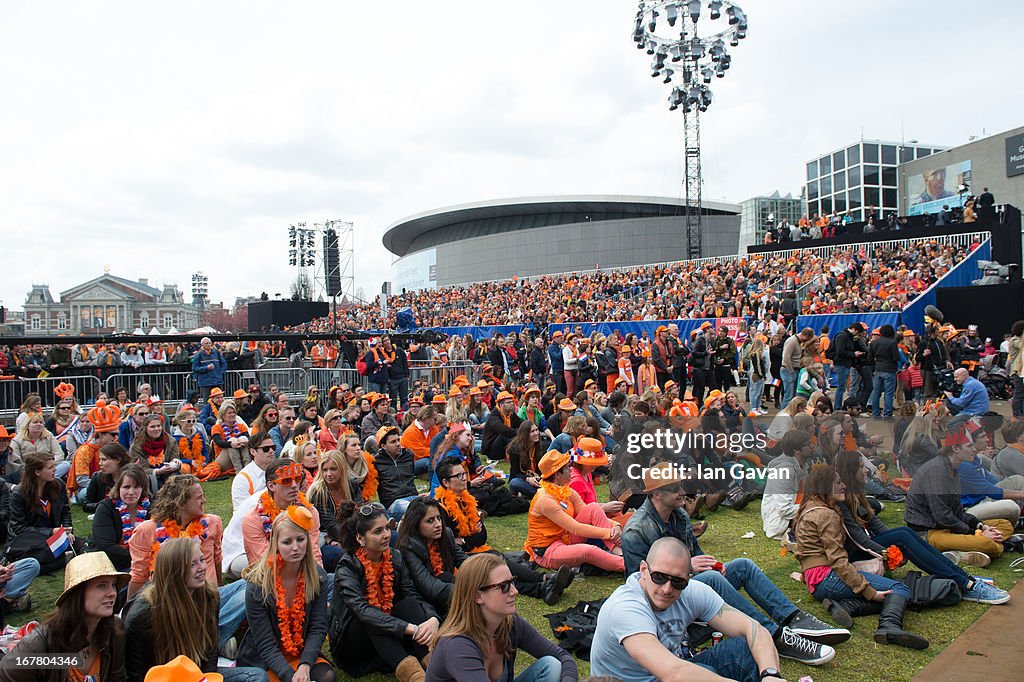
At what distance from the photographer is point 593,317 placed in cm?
2611

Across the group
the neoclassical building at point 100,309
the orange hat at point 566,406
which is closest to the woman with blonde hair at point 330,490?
the orange hat at point 566,406

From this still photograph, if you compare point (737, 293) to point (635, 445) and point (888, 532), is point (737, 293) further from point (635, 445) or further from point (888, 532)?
point (888, 532)

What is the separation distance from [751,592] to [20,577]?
4841 mm

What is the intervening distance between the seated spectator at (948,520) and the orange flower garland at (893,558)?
0.69 meters

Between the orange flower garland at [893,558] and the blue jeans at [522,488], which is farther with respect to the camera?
the blue jeans at [522,488]

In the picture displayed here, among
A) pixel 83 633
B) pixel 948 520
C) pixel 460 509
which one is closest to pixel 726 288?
pixel 948 520

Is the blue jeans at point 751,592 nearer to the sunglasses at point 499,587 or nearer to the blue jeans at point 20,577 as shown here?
the sunglasses at point 499,587

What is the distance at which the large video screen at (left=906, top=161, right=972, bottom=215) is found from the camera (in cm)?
3822

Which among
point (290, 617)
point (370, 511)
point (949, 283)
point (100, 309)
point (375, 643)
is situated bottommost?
point (375, 643)

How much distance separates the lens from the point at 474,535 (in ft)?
18.4

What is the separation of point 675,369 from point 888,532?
31.5 ft

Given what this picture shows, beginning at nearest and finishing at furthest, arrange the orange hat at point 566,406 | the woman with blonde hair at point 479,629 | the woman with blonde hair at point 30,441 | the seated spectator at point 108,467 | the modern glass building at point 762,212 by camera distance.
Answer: the woman with blonde hair at point 479,629
the seated spectator at point 108,467
the woman with blonde hair at point 30,441
the orange hat at point 566,406
the modern glass building at point 762,212

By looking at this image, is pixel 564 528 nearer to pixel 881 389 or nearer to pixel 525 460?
pixel 525 460

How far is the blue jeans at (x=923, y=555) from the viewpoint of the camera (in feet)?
16.3
